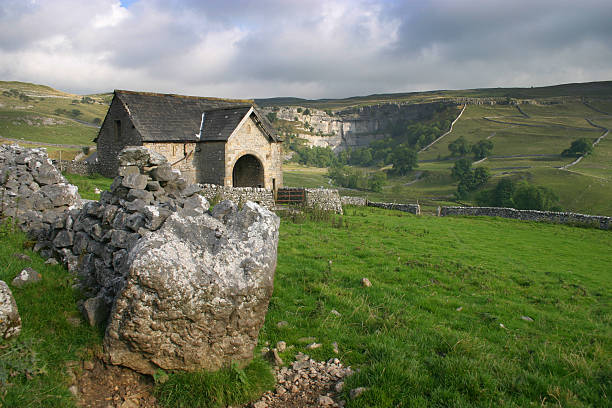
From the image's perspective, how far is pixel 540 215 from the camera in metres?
30.4

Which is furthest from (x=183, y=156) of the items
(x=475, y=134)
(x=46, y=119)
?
(x=475, y=134)

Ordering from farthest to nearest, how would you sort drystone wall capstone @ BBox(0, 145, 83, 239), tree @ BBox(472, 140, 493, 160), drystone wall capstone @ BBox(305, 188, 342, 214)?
tree @ BBox(472, 140, 493, 160) < drystone wall capstone @ BBox(305, 188, 342, 214) < drystone wall capstone @ BBox(0, 145, 83, 239)

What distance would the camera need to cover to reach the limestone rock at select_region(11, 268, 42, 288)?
5547 mm

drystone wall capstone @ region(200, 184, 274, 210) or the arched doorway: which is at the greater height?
the arched doorway

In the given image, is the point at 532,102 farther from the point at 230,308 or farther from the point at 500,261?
the point at 230,308

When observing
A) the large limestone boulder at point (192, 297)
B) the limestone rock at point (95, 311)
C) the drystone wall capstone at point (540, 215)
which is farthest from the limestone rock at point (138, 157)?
the drystone wall capstone at point (540, 215)

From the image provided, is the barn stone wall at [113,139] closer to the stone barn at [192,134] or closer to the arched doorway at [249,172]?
the stone barn at [192,134]

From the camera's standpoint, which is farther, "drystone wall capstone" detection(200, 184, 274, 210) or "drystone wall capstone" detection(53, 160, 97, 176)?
"drystone wall capstone" detection(53, 160, 97, 176)

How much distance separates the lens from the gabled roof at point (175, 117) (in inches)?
938

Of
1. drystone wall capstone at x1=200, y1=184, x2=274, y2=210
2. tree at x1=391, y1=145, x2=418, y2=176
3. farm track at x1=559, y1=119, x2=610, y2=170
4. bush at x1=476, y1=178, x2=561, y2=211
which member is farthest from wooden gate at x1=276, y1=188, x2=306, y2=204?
tree at x1=391, y1=145, x2=418, y2=176

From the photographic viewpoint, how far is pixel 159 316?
4.21 m

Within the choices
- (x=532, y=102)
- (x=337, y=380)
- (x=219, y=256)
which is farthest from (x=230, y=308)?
(x=532, y=102)

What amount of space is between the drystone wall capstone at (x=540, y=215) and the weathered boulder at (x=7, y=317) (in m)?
34.2

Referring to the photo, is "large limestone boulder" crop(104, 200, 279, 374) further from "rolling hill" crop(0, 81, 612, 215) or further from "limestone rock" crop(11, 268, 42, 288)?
"rolling hill" crop(0, 81, 612, 215)
